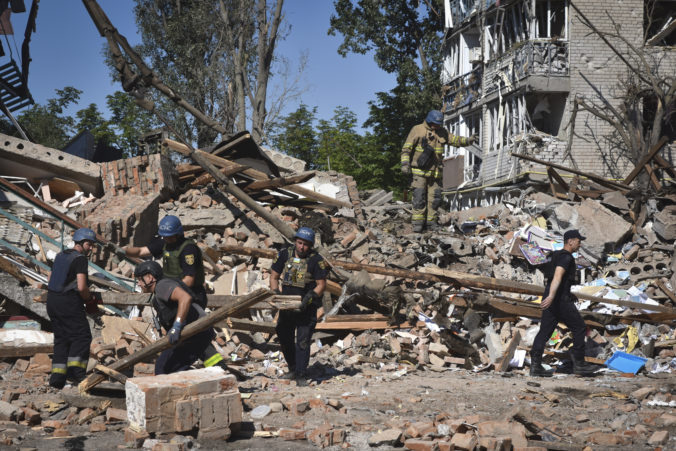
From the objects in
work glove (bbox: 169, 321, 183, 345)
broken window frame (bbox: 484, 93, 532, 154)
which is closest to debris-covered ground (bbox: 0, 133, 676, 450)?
work glove (bbox: 169, 321, 183, 345)

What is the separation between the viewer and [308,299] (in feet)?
23.6

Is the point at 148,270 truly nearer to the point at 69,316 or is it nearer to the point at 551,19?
the point at 69,316

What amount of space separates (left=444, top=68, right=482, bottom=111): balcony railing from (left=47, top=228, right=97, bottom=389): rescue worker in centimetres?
1821

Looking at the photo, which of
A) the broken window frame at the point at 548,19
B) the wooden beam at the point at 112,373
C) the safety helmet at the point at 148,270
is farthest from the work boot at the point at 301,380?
the broken window frame at the point at 548,19

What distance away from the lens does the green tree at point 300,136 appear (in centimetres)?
3616

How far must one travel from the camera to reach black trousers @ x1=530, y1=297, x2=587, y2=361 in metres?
7.94

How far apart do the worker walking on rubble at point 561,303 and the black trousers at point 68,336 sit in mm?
4924

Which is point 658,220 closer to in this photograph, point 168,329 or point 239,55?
point 168,329

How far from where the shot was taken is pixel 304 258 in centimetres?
743

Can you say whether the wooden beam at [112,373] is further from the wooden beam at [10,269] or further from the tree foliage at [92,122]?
the tree foliage at [92,122]

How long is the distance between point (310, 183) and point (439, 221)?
9.55 ft

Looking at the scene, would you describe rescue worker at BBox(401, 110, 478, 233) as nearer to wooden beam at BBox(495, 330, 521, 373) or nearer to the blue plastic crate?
wooden beam at BBox(495, 330, 521, 373)

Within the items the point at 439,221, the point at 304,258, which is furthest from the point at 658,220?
the point at 304,258

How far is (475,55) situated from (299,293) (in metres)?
17.7
